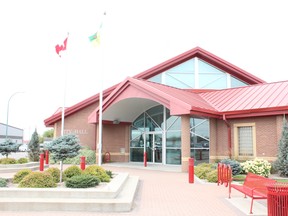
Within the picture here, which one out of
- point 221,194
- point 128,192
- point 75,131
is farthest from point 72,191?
point 75,131

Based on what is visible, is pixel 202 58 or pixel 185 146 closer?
pixel 185 146

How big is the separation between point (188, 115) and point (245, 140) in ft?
13.1

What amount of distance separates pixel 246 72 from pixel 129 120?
10779mm

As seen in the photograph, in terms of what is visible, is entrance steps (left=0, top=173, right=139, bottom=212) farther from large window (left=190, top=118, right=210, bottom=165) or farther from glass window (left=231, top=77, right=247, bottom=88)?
glass window (left=231, top=77, right=247, bottom=88)

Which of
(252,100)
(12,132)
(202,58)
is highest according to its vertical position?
(202,58)

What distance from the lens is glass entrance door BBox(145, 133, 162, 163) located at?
23075mm

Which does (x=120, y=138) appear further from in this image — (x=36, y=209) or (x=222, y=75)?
(x=36, y=209)

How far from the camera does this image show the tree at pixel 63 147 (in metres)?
11.3

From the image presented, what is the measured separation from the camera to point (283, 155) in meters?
15.8

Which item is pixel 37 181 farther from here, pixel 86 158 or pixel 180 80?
pixel 180 80

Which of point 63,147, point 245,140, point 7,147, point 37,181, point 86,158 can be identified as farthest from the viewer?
point 86,158

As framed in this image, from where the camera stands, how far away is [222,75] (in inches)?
1045

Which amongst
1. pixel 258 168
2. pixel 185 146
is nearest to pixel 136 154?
pixel 185 146

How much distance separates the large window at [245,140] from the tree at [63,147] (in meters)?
11.0
